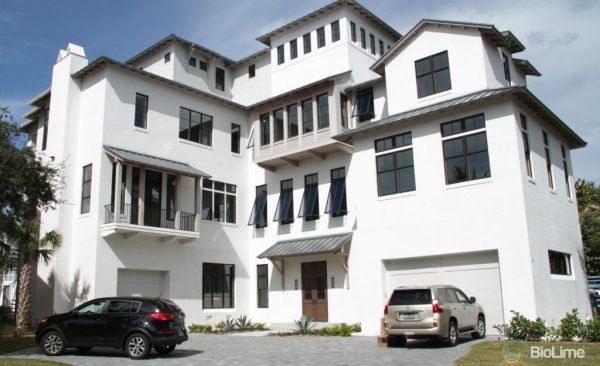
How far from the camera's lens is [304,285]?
88.1 ft

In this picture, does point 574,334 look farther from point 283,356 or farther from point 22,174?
point 22,174

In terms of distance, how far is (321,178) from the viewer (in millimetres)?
27281

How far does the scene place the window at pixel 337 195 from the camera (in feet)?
84.7

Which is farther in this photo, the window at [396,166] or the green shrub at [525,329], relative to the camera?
the window at [396,166]

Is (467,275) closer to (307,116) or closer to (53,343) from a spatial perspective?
Answer: (307,116)

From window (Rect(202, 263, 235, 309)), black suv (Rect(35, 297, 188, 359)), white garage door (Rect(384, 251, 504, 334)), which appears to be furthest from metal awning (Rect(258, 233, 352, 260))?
black suv (Rect(35, 297, 188, 359))

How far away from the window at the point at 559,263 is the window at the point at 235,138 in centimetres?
1689

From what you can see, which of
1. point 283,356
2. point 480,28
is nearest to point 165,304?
point 283,356

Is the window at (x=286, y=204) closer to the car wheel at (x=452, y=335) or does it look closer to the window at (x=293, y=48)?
the window at (x=293, y=48)

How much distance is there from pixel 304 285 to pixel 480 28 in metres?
14.2

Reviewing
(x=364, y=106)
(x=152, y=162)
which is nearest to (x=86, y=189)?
(x=152, y=162)

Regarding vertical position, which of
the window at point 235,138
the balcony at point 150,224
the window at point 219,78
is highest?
the window at point 219,78

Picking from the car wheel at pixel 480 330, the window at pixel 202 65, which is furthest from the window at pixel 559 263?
the window at pixel 202 65

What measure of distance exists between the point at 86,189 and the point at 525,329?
61.3 feet
